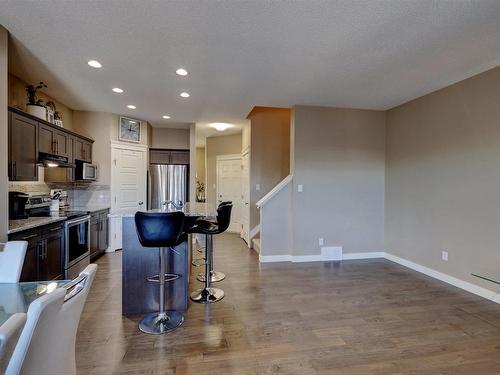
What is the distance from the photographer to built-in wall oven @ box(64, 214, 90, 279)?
344 cm

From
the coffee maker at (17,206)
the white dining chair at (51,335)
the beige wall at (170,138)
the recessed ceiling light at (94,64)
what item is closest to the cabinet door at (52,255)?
the coffee maker at (17,206)

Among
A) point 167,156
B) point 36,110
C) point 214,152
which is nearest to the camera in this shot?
point 36,110

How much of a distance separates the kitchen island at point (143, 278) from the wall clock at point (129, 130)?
3.20 meters

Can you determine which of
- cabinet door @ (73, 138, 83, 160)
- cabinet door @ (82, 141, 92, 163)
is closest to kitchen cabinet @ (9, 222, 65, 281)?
cabinet door @ (73, 138, 83, 160)

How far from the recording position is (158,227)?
7.54ft

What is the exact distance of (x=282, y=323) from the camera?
253 centimetres

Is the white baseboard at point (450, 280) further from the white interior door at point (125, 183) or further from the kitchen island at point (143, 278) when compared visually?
the white interior door at point (125, 183)

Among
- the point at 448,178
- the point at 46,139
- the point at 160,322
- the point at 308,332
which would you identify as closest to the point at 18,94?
the point at 46,139

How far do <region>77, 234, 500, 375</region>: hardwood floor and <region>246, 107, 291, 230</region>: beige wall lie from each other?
2247mm

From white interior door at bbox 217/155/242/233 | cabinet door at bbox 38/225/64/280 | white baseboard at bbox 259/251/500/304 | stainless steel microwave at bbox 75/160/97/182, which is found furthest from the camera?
white interior door at bbox 217/155/242/233

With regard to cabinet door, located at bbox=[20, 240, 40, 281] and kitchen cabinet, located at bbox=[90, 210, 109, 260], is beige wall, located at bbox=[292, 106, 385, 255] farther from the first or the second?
cabinet door, located at bbox=[20, 240, 40, 281]

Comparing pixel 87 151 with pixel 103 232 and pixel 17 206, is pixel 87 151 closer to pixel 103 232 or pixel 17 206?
pixel 103 232

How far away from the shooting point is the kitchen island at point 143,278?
2686 millimetres

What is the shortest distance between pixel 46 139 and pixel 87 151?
1361 mm
